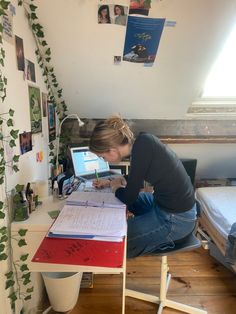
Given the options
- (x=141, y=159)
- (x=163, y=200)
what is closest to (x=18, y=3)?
(x=141, y=159)

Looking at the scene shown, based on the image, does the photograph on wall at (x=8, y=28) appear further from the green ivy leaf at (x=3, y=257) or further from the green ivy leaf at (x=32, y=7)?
the green ivy leaf at (x=3, y=257)

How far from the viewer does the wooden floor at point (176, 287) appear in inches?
67.9

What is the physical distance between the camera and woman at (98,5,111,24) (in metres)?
1.46

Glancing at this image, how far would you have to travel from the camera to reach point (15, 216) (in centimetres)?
130

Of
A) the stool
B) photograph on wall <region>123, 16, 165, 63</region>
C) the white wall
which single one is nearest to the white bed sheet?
the stool

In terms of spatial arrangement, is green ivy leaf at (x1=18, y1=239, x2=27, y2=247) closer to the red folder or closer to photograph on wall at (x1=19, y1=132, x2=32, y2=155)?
the red folder

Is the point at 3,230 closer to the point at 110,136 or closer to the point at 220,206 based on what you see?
the point at 110,136

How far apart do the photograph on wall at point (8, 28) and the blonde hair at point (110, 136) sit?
1.98ft

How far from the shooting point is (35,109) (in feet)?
5.29

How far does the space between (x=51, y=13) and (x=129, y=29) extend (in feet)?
1.51

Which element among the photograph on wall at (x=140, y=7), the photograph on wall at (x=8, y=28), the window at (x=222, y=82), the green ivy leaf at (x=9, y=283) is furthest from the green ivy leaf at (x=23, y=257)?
the window at (x=222, y=82)

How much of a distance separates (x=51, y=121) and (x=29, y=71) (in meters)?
0.53

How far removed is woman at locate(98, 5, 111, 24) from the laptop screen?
0.98m

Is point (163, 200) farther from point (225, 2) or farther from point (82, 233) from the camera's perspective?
point (225, 2)
